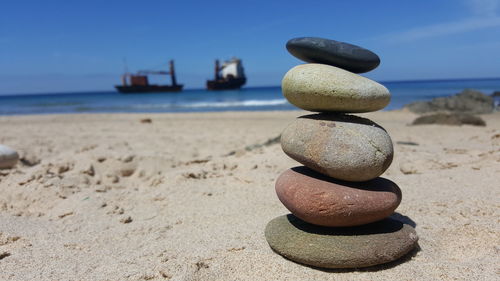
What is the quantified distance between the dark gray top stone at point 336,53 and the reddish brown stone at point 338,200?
1.16m

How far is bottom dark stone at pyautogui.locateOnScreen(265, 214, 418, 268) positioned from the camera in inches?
120

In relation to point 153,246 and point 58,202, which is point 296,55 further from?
point 58,202

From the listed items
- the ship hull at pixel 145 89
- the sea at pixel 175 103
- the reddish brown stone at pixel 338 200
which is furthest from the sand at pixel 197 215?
the ship hull at pixel 145 89

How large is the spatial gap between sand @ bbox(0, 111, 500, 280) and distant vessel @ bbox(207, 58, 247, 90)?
2190 inches

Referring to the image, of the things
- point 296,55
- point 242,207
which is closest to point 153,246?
point 242,207

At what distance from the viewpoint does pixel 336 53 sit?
3447mm

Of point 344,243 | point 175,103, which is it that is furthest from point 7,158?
point 175,103

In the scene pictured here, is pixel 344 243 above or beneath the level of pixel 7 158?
beneath

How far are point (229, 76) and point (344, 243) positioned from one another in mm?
61818

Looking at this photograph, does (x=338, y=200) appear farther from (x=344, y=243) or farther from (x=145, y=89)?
(x=145, y=89)

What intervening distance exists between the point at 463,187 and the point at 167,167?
518cm

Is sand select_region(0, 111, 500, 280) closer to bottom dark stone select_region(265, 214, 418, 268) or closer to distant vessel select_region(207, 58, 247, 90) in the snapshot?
bottom dark stone select_region(265, 214, 418, 268)

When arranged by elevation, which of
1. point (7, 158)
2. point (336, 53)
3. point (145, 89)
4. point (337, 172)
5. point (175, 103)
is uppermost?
point (336, 53)

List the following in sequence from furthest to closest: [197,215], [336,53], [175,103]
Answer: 1. [175,103]
2. [197,215]
3. [336,53]
